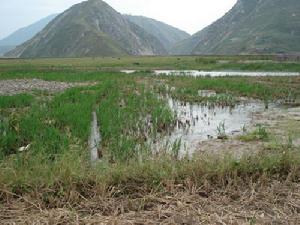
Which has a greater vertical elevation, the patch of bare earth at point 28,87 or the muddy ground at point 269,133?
the patch of bare earth at point 28,87

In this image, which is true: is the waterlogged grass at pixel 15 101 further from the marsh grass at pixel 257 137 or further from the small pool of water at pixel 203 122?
the marsh grass at pixel 257 137

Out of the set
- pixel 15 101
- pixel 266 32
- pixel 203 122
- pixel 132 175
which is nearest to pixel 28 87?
pixel 15 101

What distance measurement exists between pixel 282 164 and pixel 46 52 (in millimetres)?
185895

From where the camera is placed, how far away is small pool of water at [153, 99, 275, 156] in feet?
36.0

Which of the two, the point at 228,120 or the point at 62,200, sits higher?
the point at 62,200

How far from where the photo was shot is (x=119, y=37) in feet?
655

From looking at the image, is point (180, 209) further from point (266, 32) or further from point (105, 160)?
point (266, 32)

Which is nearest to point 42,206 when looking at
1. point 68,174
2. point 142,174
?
point 68,174

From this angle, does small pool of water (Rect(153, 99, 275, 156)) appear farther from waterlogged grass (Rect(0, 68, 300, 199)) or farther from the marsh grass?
the marsh grass

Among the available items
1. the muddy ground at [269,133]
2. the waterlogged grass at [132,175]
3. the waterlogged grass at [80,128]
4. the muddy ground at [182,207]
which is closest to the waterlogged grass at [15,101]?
the waterlogged grass at [80,128]

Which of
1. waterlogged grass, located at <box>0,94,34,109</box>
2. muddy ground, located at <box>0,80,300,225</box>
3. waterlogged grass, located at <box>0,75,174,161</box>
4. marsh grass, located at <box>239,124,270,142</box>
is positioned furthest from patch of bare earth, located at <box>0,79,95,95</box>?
muddy ground, located at <box>0,80,300,225</box>

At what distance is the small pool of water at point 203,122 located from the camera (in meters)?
11.0

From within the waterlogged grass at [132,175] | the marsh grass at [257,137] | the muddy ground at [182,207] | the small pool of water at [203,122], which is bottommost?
the small pool of water at [203,122]

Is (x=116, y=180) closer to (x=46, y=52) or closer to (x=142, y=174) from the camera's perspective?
(x=142, y=174)
